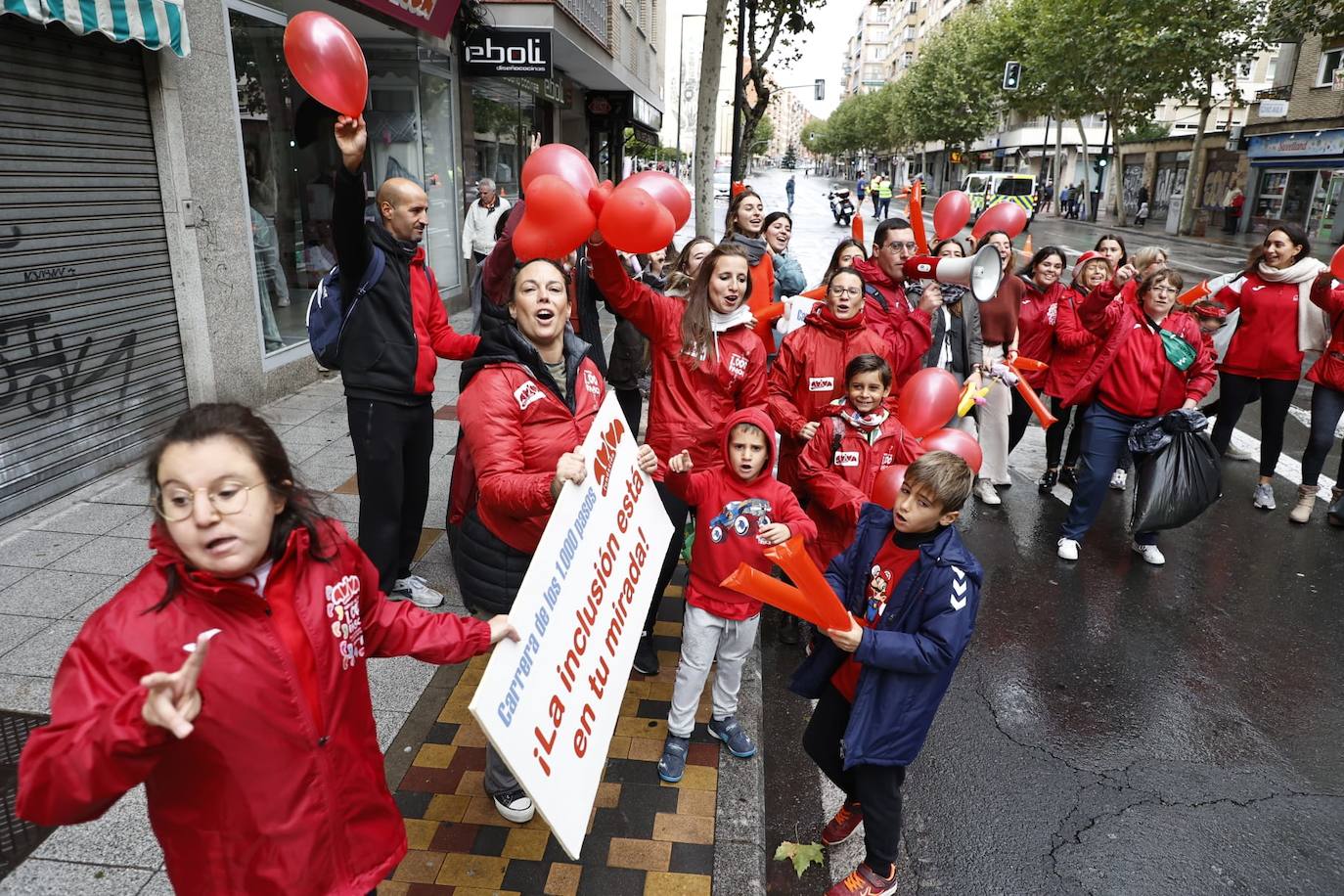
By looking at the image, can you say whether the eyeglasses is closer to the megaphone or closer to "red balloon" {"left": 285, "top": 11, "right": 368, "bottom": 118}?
"red balloon" {"left": 285, "top": 11, "right": 368, "bottom": 118}

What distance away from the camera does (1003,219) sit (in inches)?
223

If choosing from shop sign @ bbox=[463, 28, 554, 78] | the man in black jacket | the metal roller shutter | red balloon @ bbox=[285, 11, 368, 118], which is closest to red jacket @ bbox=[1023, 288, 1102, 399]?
the man in black jacket

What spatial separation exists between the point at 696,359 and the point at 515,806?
74.2 inches

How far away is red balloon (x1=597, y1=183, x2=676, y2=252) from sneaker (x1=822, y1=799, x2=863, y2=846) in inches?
83.6

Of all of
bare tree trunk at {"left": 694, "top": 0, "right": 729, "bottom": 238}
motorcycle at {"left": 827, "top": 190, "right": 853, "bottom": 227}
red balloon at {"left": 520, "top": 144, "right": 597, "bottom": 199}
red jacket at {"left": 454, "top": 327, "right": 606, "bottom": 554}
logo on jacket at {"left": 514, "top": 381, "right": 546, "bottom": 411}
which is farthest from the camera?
motorcycle at {"left": 827, "top": 190, "right": 853, "bottom": 227}

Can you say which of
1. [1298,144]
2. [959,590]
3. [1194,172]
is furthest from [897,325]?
[1298,144]

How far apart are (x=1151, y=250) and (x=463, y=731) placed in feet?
18.4

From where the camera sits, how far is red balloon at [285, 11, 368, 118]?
281cm

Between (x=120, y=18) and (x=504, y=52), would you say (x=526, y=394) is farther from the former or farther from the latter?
(x=504, y=52)

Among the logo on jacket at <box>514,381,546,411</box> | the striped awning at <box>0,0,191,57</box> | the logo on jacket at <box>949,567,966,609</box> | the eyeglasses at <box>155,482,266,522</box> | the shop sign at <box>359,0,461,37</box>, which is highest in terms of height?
the shop sign at <box>359,0,461,37</box>

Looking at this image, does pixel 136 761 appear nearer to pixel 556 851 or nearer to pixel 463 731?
pixel 556 851

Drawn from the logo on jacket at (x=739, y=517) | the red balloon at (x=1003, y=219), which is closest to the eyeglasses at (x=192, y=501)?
the logo on jacket at (x=739, y=517)

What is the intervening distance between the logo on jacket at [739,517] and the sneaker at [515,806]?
1085 millimetres

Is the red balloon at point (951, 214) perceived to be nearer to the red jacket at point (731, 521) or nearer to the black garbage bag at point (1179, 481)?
the black garbage bag at point (1179, 481)
